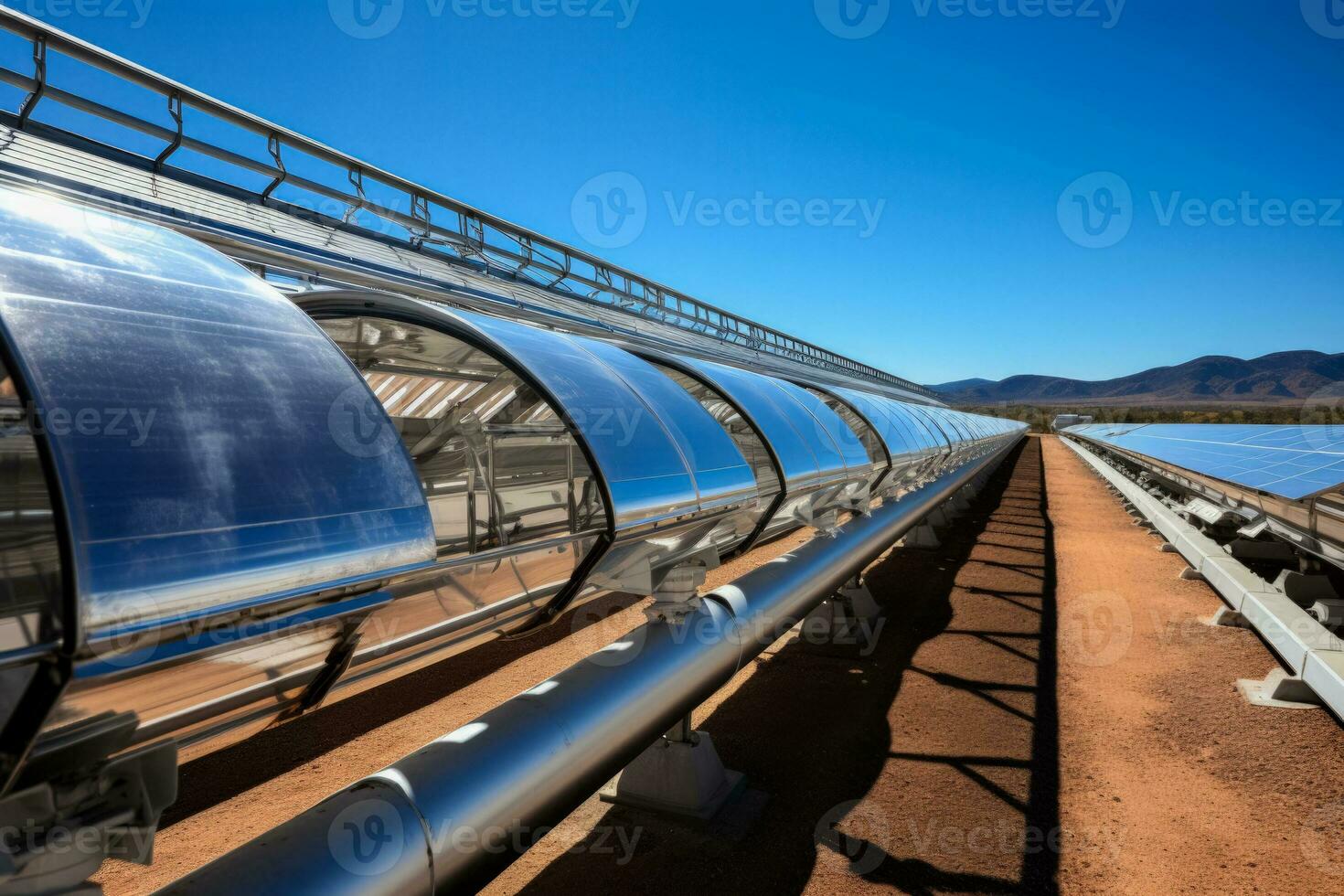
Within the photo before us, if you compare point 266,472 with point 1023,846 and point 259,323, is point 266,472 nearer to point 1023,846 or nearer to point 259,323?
point 259,323

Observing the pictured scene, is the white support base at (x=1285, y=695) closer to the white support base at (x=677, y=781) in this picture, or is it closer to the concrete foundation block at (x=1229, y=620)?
the concrete foundation block at (x=1229, y=620)

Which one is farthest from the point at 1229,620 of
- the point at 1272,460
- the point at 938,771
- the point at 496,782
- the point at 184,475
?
the point at 184,475

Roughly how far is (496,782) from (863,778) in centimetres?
342

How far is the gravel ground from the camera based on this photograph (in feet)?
13.0

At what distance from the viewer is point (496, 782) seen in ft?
7.85

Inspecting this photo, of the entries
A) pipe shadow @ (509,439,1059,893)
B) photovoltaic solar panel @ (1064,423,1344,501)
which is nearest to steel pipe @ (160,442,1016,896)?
pipe shadow @ (509,439,1059,893)

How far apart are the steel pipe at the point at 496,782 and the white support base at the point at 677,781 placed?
75 cm

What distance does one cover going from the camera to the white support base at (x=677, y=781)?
4465 mm

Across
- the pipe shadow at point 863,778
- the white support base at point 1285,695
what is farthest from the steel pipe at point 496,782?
→ the white support base at point 1285,695

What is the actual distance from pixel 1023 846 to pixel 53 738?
15.1 feet

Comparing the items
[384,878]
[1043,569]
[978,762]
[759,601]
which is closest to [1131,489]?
[1043,569]

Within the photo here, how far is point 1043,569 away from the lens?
11.9 metres

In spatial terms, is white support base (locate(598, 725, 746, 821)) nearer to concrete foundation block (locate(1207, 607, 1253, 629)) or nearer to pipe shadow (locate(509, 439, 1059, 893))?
pipe shadow (locate(509, 439, 1059, 893))

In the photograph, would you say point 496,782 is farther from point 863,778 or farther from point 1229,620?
point 1229,620
